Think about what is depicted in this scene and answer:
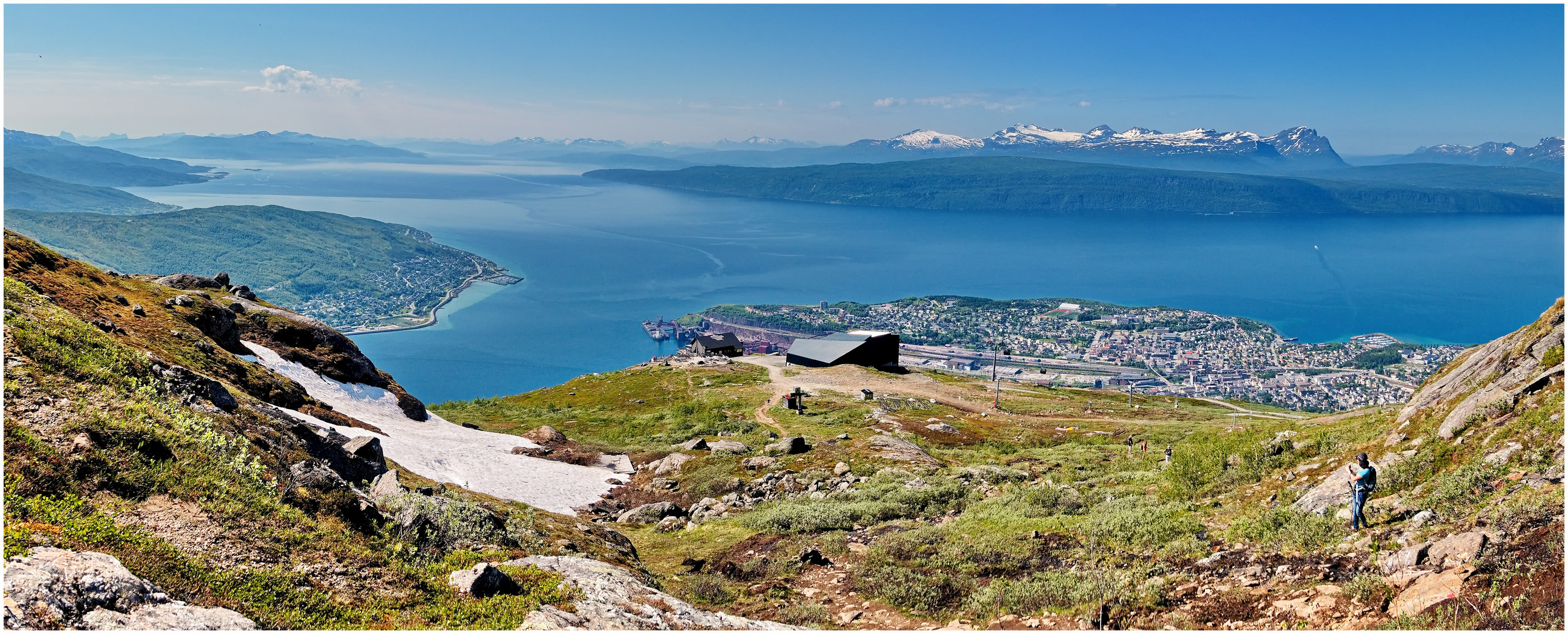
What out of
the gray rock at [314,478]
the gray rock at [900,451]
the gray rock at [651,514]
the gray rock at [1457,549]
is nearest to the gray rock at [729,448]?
the gray rock at [900,451]

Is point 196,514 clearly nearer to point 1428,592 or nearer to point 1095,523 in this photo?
point 1095,523

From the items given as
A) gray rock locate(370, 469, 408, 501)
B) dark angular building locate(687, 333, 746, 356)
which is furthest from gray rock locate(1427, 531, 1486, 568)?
dark angular building locate(687, 333, 746, 356)

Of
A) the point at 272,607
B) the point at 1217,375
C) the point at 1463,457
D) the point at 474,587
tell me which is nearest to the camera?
the point at 272,607

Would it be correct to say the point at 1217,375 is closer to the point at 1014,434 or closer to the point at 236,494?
the point at 1014,434

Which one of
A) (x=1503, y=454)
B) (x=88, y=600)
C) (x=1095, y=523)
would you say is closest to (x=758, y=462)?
(x=1095, y=523)

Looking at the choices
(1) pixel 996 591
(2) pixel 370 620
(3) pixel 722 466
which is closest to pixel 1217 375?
(3) pixel 722 466

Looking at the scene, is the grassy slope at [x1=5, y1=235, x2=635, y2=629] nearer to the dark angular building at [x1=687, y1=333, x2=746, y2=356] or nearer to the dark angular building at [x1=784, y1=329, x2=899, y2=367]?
the dark angular building at [x1=784, y1=329, x2=899, y2=367]

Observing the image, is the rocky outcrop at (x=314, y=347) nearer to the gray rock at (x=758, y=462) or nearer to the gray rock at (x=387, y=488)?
the gray rock at (x=758, y=462)
